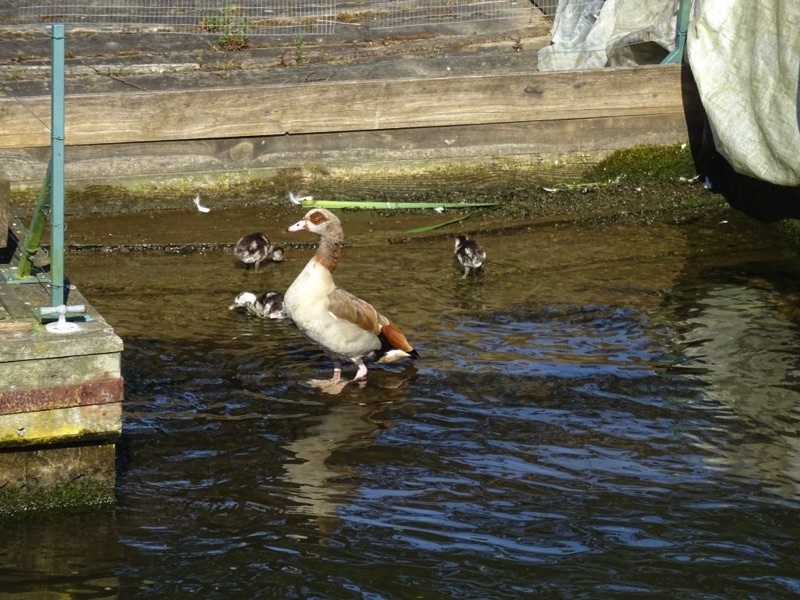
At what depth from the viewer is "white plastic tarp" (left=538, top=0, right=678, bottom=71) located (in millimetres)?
14188

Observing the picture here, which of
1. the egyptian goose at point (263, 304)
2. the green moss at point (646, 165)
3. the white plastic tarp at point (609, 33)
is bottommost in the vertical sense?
the egyptian goose at point (263, 304)

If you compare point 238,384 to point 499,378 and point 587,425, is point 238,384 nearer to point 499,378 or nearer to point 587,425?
point 499,378

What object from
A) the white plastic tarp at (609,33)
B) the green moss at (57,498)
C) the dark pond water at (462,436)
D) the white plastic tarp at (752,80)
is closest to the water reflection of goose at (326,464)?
the dark pond water at (462,436)

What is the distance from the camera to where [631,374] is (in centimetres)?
917

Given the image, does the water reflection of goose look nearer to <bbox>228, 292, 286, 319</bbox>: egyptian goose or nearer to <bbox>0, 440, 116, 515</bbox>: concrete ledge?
<bbox>0, 440, 116, 515</bbox>: concrete ledge

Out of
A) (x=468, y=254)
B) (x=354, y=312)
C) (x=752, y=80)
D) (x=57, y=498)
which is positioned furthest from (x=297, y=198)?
(x=57, y=498)

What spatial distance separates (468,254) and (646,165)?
365 cm

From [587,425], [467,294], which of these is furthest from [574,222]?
[587,425]

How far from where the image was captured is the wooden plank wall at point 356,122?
40.7 ft

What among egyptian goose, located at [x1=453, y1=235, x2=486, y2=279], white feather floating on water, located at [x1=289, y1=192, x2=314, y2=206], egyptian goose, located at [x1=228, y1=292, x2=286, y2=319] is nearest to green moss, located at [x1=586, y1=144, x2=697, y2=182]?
egyptian goose, located at [x1=453, y1=235, x2=486, y2=279]

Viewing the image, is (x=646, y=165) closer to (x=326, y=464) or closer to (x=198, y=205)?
(x=198, y=205)

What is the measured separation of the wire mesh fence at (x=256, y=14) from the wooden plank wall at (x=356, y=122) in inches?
128

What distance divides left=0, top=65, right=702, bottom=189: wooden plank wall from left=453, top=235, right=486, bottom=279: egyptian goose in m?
2.46

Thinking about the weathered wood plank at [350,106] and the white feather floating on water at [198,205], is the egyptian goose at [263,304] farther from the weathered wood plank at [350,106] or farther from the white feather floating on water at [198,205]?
the weathered wood plank at [350,106]
